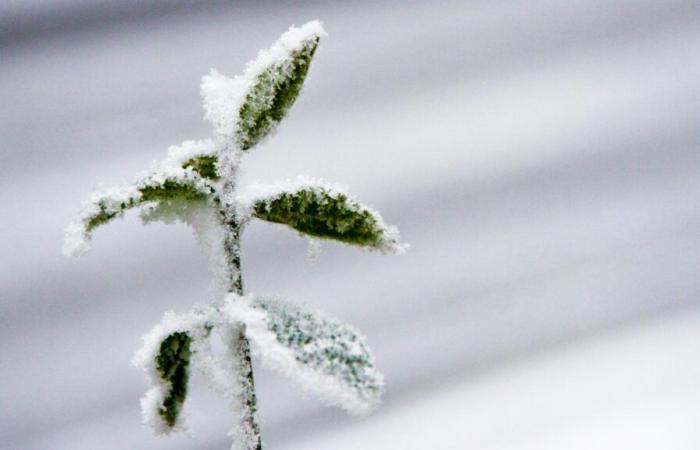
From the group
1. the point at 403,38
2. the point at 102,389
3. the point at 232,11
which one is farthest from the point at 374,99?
the point at 102,389

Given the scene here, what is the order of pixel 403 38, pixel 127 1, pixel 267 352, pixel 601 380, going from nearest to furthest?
pixel 267 352
pixel 127 1
pixel 403 38
pixel 601 380

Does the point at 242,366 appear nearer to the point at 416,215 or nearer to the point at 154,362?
the point at 154,362

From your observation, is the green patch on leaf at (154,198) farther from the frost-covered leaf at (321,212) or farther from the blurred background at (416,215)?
the blurred background at (416,215)

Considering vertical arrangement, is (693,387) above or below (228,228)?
above

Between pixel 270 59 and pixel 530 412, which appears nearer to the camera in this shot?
pixel 270 59

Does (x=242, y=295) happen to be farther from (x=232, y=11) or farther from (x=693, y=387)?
(x=693, y=387)

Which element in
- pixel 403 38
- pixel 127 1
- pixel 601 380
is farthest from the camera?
pixel 601 380

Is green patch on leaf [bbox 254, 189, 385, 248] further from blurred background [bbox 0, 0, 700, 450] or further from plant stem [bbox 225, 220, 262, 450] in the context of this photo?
blurred background [bbox 0, 0, 700, 450]

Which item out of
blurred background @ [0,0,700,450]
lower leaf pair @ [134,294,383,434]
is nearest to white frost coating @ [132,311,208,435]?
lower leaf pair @ [134,294,383,434]
